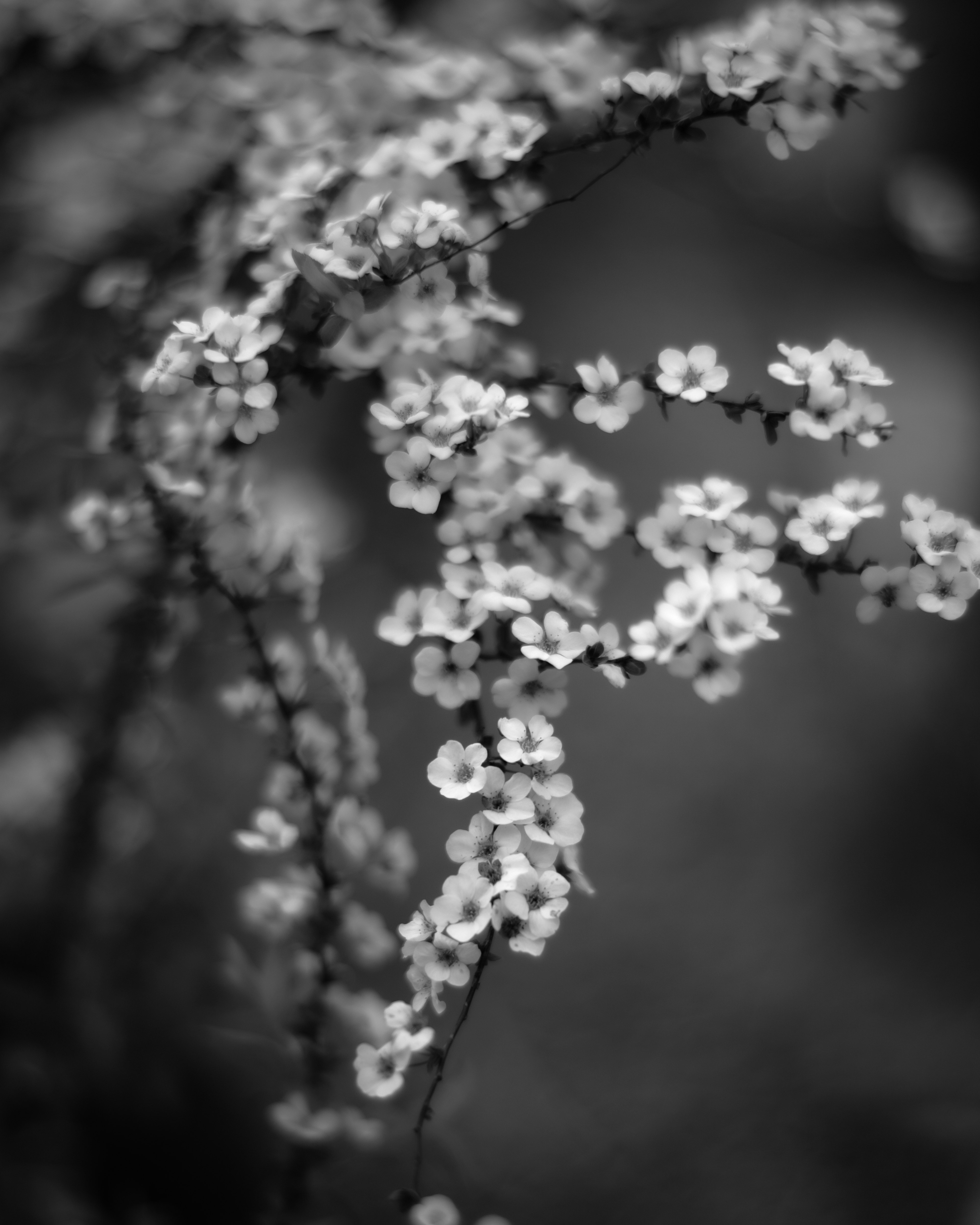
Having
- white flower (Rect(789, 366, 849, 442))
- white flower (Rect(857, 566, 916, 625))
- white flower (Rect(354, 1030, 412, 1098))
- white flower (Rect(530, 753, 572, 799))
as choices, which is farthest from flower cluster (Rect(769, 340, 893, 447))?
white flower (Rect(354, 1030, 412, 1098))

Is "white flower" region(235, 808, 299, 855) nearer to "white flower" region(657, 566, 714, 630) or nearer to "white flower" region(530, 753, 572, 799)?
"white flower" region(530, 753, 572, 799)

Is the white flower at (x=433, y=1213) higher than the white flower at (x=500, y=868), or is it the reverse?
the white flower at (x=500, y=868)

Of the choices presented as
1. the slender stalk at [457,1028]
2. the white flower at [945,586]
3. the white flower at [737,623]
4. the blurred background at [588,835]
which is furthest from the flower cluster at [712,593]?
the blurred background at [588,835]

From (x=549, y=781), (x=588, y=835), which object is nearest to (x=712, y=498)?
(x=549, y=781)

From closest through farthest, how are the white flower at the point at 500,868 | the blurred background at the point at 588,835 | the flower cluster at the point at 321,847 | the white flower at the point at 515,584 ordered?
1. the white flower at the point at 500,868
2. the white flower at the point at 515,584
3. the flower cluster at the point at 321,847
4. the blurred background at the point at 588,835

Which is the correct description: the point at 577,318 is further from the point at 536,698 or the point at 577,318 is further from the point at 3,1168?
the point at 3,1168

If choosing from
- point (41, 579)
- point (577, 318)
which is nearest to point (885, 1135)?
point (41, 579)

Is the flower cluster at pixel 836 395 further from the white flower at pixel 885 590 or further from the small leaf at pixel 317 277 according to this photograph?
the small leaf at pixel 317 277
